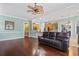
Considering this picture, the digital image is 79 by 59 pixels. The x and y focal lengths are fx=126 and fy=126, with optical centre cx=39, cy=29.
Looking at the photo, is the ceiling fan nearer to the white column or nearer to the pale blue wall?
the pale blue wall

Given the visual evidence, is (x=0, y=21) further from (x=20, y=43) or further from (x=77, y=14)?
(x=77, y=14)

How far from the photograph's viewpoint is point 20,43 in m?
2.97

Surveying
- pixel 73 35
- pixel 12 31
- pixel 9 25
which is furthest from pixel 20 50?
pixel 73 35

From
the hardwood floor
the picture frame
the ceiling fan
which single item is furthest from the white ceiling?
the hardwood floor

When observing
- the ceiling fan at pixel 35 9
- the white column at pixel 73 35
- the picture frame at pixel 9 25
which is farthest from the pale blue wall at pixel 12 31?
the white column at pixel 73 35

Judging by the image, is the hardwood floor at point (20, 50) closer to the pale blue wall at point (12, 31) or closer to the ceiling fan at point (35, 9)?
the pale blue wall at point (12, 31)

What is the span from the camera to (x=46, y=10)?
2.86m

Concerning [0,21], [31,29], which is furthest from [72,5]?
[0,21]

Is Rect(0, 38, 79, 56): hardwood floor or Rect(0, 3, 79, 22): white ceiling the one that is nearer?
Rect(0, 3, 79, 22): white ceiling

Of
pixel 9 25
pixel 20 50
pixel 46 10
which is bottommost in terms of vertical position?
pixel 20 50

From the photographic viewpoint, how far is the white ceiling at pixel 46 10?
9.02 feet

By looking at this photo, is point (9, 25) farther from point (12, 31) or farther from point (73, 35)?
point (73, 35)

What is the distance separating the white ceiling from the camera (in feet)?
9.02

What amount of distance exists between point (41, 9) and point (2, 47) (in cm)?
125
